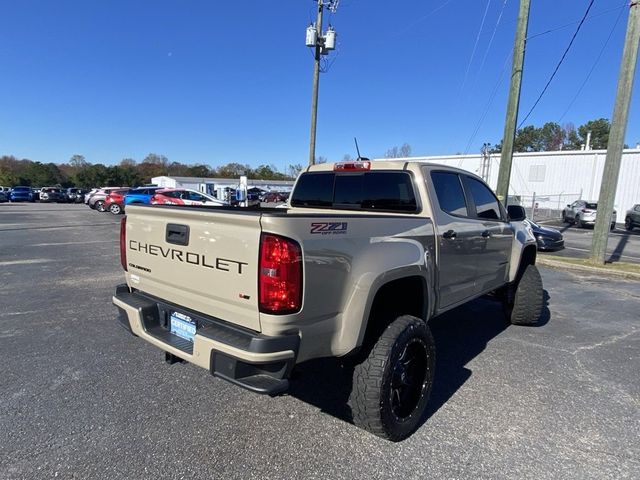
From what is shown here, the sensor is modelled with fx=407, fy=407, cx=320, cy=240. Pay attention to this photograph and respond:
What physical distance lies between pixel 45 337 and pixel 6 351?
1.36 feet

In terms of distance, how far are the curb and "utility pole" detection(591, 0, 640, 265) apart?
0.65 metres

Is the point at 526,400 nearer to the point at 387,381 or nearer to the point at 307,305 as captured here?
the point at 387,381

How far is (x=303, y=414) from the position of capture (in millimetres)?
3088

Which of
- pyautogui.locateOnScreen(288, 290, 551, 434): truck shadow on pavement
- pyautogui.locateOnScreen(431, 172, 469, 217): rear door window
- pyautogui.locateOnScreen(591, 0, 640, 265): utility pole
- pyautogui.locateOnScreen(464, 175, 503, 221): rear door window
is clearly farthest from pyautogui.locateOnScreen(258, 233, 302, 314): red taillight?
pyautogui.locateOnScreen(591, 0, 640, 265): utility pole

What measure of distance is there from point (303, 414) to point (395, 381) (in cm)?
78

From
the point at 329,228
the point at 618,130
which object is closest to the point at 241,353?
the point at 329,228

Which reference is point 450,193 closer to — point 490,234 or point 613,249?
point 490,234

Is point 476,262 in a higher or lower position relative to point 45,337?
higher

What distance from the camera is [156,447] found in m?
2.61

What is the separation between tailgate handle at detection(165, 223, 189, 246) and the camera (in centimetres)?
266

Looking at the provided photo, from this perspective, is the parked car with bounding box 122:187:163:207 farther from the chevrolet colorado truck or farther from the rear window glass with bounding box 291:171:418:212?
the chevrolet colorado truck

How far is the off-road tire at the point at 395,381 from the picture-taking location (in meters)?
2.62

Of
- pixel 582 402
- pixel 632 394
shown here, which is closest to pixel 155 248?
pixel 582 402

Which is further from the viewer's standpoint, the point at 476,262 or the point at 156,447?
the point at 476,262
